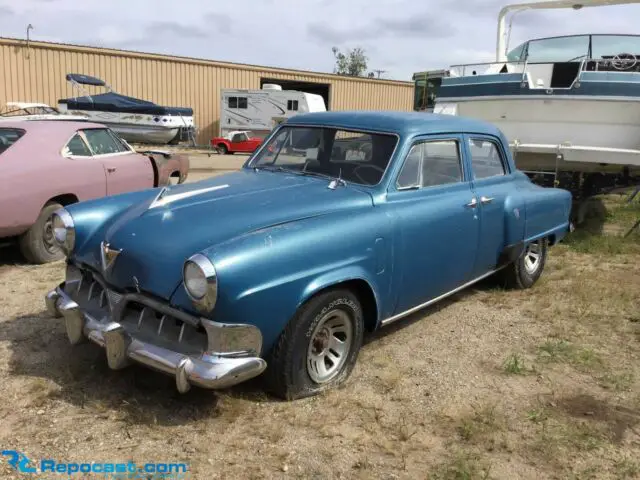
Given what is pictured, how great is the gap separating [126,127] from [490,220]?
21.0 meters

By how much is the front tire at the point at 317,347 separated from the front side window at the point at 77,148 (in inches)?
167

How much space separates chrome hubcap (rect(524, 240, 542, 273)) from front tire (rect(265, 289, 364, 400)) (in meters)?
2.72

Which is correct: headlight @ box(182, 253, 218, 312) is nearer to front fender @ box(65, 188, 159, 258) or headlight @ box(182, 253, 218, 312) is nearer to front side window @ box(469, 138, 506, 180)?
→ front fender @ box(65, 188, 159, 258)

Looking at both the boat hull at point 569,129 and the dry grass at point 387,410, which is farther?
the boat hull at point 569,129

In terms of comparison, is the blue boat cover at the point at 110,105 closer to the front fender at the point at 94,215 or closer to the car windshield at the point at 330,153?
Result: the car windshield at the point at 330,153

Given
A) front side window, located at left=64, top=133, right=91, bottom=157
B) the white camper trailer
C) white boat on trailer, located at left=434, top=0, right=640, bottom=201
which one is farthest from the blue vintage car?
the white camper trailer

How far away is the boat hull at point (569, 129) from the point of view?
24.3 ft

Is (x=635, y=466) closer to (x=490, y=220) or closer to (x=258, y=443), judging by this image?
(x=258, y=443)

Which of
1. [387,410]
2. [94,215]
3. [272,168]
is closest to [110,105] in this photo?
[272,168]

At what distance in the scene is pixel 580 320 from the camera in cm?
486

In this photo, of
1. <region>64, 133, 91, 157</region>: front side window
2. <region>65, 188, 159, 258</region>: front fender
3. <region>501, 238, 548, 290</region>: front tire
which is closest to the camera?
<region>65, 188, 159, 258</region>: front fender

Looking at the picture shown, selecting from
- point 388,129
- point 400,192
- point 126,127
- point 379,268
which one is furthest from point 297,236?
point 126,127

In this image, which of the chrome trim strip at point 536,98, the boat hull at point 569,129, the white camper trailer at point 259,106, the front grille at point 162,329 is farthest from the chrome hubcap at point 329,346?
the white camper trailer at point 259,106

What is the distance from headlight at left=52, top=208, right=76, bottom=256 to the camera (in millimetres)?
3688
